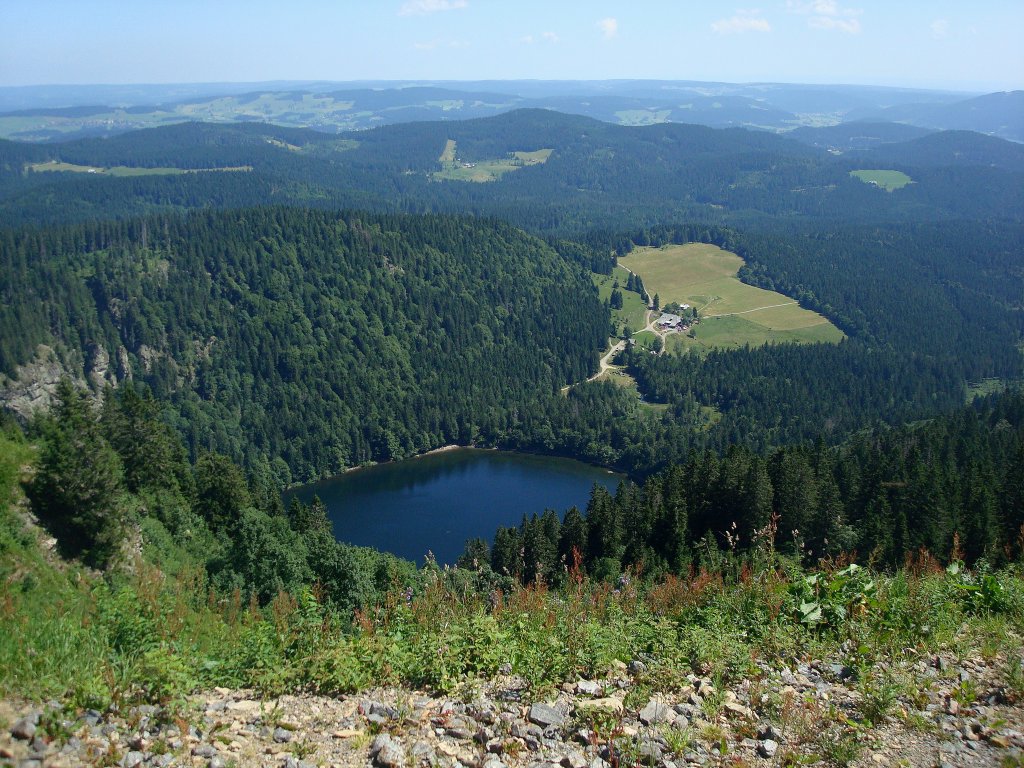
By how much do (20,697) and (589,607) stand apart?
31.7 feet

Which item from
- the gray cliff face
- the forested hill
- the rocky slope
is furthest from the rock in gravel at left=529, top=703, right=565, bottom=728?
the forested hill

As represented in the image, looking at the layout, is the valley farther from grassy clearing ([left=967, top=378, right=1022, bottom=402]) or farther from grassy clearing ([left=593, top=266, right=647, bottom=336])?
grassy clearing ([left=593, top=266, right=647, bottom=336])

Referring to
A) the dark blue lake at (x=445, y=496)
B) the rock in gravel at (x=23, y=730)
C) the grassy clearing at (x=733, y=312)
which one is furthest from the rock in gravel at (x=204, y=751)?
the grassy clearing at (x=733, y=312)

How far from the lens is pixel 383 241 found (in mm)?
162875

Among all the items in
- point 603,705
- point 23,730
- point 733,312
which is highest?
point 23,730

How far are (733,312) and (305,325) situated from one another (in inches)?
3758

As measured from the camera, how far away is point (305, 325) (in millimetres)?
140875

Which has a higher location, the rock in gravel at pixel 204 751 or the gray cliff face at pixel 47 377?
the rock in gravel at pixel 204 751

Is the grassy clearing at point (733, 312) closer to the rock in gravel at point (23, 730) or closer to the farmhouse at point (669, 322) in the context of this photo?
the farmhouse at point (669, 322)

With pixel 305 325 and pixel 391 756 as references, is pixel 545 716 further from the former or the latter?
pixel 305 325

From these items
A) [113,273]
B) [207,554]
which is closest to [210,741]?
[207,554]

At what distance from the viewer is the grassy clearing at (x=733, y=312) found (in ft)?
516

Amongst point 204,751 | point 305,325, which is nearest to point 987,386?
point 305,325

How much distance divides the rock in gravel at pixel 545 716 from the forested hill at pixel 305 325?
4004 inches
